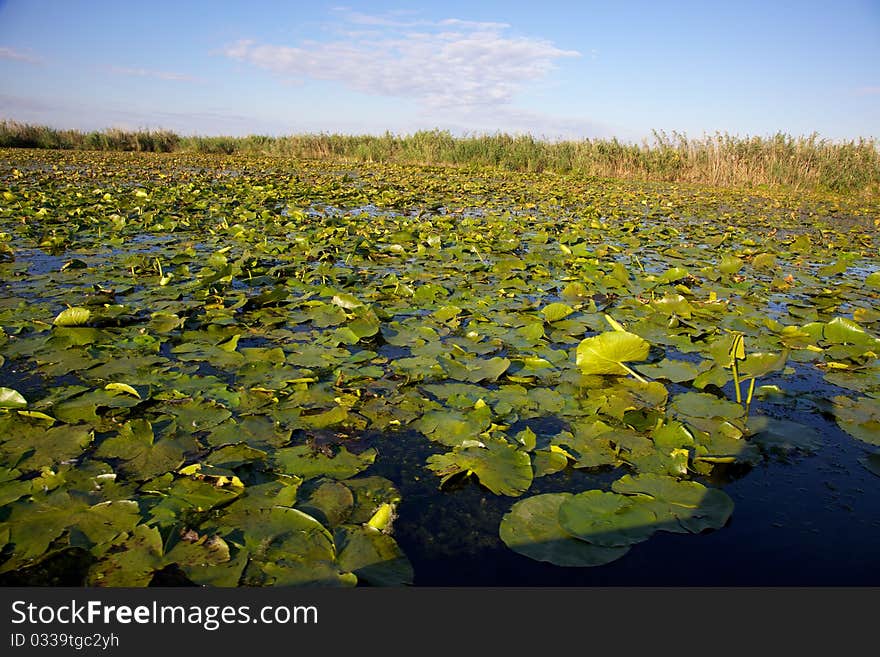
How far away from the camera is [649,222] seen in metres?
7.21

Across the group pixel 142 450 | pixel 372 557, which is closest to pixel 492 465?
pixel 372 557

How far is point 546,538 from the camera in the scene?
4.34 feet

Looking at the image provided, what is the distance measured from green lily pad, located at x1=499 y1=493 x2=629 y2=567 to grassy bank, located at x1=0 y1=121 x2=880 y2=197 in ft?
48.7

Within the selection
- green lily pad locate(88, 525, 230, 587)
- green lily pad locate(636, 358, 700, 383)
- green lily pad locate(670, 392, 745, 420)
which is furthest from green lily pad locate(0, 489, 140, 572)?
green lily pad locate(636, 358, 700, 383)

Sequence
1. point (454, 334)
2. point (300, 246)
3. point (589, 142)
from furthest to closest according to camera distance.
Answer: point (589, 142) < point (300, 246) < point (454, 334)

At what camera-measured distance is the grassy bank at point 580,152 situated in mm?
12719

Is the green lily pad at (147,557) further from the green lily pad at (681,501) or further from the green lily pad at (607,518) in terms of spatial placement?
the green lily pad at (681,501)

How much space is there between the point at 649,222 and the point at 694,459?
20.4 ft

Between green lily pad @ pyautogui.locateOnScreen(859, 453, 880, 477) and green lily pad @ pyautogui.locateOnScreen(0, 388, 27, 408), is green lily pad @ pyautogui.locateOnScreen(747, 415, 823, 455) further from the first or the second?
green lily pad @ pyautogui.locateOnScreen(0, 388, 27, 408)

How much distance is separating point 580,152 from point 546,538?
16.0 metres

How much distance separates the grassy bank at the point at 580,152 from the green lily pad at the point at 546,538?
14845 mm

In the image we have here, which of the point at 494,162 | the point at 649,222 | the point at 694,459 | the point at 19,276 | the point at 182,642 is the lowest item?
the point at 182,642

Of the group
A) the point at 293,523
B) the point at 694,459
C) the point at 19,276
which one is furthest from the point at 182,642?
the point at 19,276

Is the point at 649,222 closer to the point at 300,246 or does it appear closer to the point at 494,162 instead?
A: the point at 300,246
